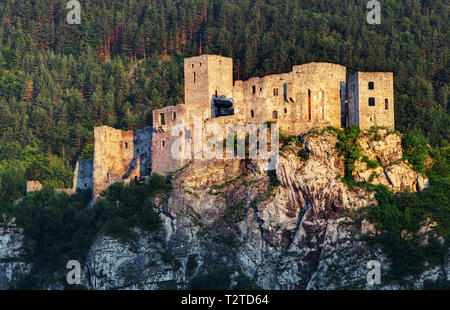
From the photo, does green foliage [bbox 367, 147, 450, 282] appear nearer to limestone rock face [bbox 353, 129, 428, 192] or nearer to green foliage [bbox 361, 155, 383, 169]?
limestone rock face [bbox 353, 129, 428, 192]

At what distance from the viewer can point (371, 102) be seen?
6988cm

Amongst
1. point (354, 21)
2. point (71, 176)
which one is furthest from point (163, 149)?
point (354, 21)

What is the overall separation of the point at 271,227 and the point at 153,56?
4789 cm

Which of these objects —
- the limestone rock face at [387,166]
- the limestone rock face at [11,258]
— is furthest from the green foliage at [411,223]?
the limestone rock face at [11,258]

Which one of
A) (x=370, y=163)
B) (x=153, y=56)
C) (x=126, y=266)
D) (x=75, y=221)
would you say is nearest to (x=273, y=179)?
(x=370, y=163)

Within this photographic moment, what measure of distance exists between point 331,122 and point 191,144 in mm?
10410

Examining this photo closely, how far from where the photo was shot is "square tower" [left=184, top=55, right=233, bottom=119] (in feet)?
244

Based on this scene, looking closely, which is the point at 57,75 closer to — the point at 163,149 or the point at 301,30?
the point at 301,30

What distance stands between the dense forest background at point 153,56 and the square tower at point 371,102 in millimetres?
12189

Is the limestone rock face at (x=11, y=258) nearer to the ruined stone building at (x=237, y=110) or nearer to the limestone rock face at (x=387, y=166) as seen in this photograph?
the ruined stone building at (x=237, y=110)

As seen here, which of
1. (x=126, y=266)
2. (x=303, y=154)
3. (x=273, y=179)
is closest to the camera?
(x=303, y=154)

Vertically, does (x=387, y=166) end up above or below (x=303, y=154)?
below

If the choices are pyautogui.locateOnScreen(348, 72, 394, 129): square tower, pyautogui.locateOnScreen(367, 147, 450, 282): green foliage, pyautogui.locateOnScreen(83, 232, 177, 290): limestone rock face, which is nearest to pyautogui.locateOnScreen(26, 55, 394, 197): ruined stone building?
pyautogui.locateOnScreen(348, 72, 394, 129): square tower

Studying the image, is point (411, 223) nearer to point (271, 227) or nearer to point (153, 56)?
point (271, 227)
